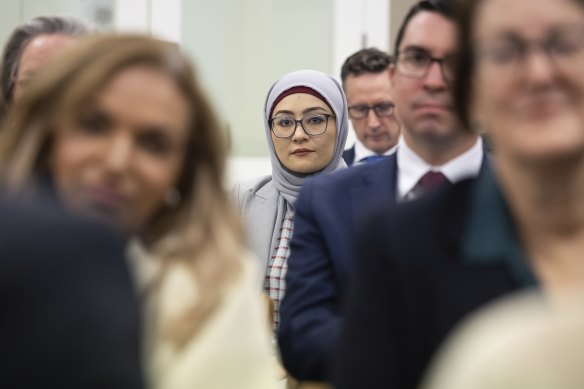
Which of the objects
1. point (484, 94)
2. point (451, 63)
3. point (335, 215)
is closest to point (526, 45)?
point (484, 94)

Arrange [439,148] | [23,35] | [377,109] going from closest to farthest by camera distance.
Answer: [439,148] → [23,35] → [377,109]

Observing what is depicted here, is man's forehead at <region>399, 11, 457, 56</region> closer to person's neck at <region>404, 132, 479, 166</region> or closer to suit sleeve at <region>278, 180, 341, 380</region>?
person's neck at <region>404, 132, 479, 166</region>

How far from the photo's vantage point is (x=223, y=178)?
1.71m

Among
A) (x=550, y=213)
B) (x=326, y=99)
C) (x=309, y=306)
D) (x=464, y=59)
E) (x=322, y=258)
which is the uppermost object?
(x=464, y=59)

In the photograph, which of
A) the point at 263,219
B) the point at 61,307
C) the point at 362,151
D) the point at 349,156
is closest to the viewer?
the point at 61,307

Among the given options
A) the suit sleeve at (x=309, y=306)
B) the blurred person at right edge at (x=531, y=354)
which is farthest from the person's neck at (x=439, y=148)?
the blurred person at right edge at (x=531, y=354)

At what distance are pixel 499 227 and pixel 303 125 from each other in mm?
2152

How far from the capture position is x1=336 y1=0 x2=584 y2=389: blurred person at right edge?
1.28 m

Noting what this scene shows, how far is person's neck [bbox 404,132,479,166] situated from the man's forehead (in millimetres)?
224

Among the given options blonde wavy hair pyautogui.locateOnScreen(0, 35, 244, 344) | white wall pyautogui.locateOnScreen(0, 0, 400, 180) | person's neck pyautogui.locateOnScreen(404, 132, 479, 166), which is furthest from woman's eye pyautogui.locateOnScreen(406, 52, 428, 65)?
white wall pyautogui.locateOnScreen(0, 0, 400, 180)

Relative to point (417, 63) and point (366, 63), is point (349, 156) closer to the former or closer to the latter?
point (366, 63)

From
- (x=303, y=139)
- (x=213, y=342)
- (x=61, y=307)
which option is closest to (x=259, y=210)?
(x=303, y=139)

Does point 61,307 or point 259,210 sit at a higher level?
point 61,307

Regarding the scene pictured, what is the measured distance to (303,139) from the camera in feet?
11.2
